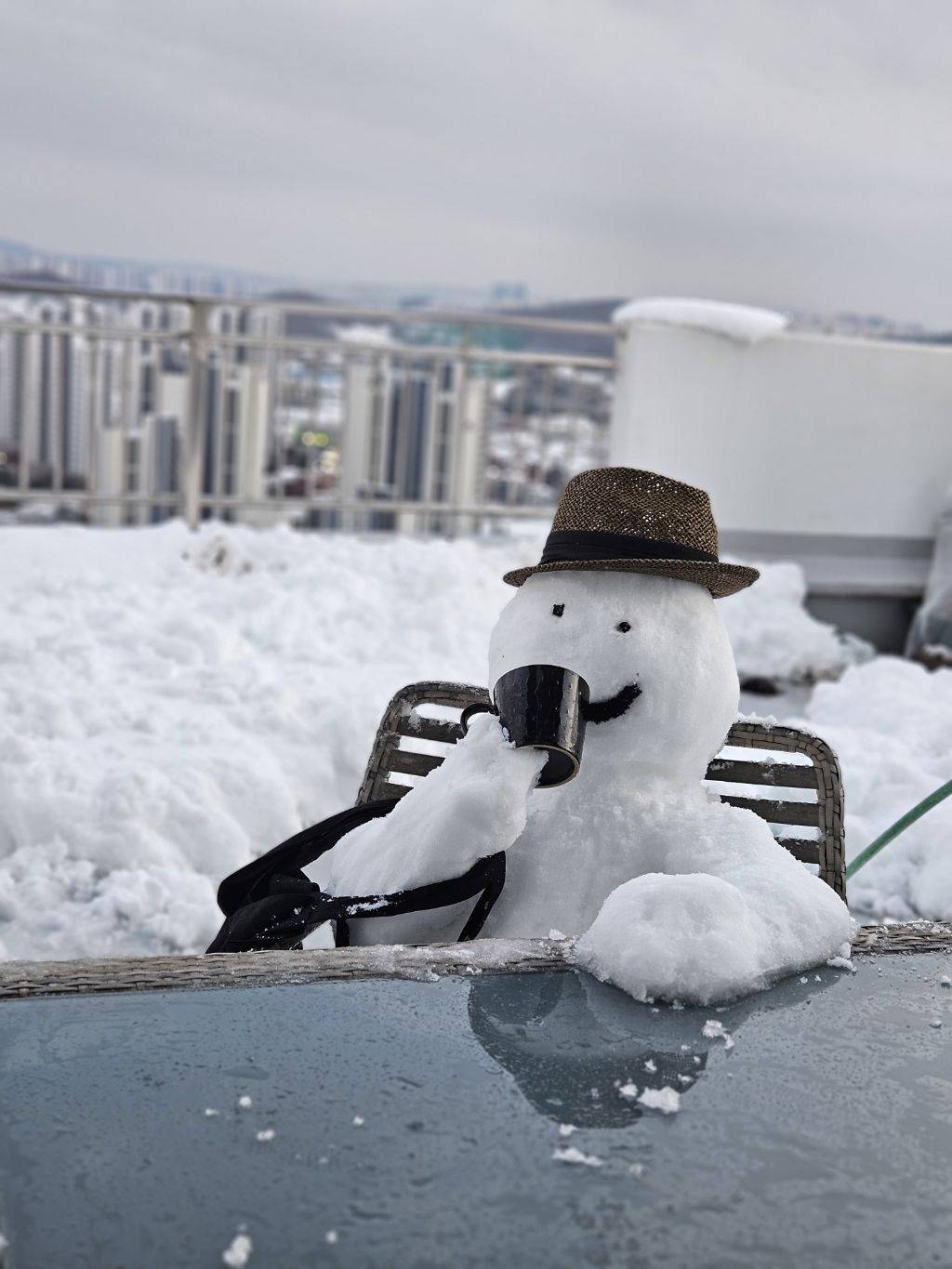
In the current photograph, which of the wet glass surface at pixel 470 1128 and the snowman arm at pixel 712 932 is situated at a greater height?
the snowman arm at pixel 712 932

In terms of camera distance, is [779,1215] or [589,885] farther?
[589,885]

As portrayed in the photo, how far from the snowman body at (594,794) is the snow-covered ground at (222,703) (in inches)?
47.7

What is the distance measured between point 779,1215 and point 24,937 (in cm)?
200

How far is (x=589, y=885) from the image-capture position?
1479mm

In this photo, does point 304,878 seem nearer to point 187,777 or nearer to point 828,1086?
point 828,1086

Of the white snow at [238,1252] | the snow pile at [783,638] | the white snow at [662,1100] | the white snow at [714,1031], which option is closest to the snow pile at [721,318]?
the snow pile at [783,638]

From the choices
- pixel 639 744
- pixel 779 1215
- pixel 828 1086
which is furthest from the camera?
pixel 639 744

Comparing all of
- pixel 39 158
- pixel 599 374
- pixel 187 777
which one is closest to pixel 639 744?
pixel 187 777

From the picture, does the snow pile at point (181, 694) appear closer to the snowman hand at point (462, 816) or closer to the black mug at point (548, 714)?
the snowman hand at point (462, 816)

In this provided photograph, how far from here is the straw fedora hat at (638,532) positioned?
1.54 m

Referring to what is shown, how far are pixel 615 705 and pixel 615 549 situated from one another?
198mm

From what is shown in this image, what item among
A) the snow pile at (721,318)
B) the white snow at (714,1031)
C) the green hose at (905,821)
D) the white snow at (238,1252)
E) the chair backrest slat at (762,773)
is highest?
the snow pile at (721,318)

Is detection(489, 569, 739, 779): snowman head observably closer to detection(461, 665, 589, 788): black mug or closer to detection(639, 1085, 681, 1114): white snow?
detection(461, 665, 589, 788): black mug

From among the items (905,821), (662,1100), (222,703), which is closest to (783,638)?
(222,703)
